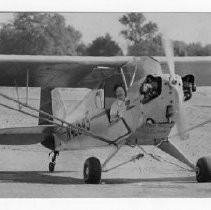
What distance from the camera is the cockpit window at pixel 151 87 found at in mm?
8586

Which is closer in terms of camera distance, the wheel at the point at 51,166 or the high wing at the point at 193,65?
the high wing at the point at 193,65

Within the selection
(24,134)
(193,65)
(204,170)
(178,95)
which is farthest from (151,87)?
(24,134)

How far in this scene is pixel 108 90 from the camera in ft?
32.1

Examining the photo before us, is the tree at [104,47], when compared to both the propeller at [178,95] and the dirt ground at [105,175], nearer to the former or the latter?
the propeller at [178,95]

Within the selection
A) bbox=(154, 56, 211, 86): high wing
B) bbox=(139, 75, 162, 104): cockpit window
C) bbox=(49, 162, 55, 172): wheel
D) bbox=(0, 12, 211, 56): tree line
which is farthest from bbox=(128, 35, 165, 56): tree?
bbox=(49, 162, 55, 172): wheel

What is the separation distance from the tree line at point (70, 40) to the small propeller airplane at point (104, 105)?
0.41 meters

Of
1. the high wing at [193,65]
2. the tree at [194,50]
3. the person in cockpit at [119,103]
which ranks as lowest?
the person in cockpit at [119,103]

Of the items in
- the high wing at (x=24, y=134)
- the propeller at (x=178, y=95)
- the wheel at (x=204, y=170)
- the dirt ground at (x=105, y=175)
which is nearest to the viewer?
the propeller at (x=178, y=95)

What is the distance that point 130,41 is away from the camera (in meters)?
11.1

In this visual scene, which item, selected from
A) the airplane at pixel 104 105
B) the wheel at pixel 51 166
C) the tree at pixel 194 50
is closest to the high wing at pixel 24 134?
the airplane at pixel 104 105

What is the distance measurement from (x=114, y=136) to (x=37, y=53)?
2.49m

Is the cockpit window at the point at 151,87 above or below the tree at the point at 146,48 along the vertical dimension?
below

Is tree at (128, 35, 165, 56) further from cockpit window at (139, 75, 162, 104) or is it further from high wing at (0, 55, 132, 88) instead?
cockpit window at (139, 75, 162, 104)

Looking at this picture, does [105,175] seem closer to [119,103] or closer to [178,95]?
[119,103]
